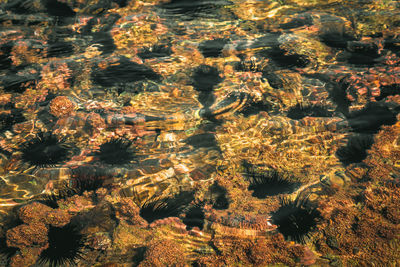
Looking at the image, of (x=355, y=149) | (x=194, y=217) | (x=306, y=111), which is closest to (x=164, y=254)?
(x=194, y=217)

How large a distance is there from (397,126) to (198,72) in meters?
2.62

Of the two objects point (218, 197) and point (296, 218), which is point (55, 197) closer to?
point (218, 197)

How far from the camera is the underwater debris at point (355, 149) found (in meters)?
3.07

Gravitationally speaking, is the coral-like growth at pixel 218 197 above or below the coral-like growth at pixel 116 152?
below

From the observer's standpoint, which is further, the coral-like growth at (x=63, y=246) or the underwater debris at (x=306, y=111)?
the underwater debris at (x=306, y=111)

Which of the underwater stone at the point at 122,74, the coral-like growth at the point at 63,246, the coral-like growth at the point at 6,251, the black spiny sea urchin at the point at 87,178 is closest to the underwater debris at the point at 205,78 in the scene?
the underwater stone at the point at 122,74

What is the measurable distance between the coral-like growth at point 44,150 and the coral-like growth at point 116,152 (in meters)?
0.39

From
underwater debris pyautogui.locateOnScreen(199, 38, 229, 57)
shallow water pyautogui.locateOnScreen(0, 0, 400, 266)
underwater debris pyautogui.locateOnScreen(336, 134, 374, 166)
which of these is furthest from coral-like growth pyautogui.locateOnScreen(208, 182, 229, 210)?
underwater debris pyautogui.locateOnScreen(199, 38, 229, 57)

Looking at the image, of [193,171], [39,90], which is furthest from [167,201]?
[39,90]

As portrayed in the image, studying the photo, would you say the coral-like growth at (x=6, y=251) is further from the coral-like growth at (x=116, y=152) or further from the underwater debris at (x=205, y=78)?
the underwater debris at (x=205, y=78)

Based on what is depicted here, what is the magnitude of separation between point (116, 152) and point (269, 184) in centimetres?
165

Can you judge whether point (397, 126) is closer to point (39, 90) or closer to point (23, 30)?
point (39, 90)

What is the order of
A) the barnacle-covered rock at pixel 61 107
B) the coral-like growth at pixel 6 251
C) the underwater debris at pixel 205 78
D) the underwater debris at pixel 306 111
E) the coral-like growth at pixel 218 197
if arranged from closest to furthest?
the coral-like growth at pixel 6 251 → the coral-like growth at pixel 218 197 → the underwater debris at pixel 306 111 → the barnacle-covered rock at pixel 61 107 → the underwater debris at pixel 205 78

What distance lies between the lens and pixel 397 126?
3.36 meters
